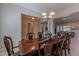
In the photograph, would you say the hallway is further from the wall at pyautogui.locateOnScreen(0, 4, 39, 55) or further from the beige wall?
the wall at pyautogui.locateOnScreen(0, 4, 39, 55)

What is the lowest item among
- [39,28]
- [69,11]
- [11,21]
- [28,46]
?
[28,46]

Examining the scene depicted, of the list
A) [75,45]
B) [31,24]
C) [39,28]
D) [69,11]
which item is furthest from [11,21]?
[75,45]

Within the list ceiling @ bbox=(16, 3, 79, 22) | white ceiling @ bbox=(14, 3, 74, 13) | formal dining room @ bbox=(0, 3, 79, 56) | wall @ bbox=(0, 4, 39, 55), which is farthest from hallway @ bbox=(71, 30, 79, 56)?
wall @ bbox=(0, 4, 39, 55)

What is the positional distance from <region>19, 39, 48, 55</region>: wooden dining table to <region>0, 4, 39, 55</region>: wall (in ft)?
0.38

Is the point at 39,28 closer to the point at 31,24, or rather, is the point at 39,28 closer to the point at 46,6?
the point at 31,24

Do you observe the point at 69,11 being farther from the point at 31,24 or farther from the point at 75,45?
the point at 31,24

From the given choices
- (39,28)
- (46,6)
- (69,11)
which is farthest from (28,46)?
(69,11)

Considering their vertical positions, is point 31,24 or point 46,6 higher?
point 46,6

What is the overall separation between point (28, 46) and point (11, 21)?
Result: 0.54 metres

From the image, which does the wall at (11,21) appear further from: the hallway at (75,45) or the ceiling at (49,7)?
the hallway at (75,45)

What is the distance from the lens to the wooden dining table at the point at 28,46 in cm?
271

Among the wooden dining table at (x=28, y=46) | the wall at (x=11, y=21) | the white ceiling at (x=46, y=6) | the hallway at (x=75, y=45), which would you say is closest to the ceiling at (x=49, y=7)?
the white ceiling at (x=46, y=6)

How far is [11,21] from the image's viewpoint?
9.15 ft

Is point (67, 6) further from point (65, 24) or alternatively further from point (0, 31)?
point (0, 31)
